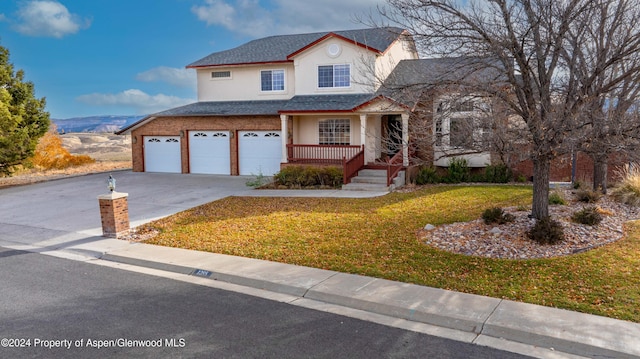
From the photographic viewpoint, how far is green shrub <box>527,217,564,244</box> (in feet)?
28.1

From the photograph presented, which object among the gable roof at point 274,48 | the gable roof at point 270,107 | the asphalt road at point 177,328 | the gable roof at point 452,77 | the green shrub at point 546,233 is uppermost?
the gable roof at point 274,48

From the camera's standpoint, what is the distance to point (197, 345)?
509 cm

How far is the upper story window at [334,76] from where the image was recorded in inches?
865

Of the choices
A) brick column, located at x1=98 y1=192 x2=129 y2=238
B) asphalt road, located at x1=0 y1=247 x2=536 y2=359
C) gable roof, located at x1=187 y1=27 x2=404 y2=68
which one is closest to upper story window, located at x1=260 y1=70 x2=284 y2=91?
gable roof, located at x1=187 y1=27 x2=404 y2=68

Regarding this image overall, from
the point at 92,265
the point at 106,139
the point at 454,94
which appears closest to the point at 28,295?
the point at 92,265

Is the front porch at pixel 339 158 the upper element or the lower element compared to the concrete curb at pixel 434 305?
upper

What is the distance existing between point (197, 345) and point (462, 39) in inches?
283

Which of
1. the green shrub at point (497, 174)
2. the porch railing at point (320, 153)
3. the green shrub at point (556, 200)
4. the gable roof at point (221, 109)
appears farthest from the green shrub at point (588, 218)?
the gable roof at point (221, 109)

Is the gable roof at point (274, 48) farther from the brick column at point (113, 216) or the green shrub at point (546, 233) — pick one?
the green shrub at point (546, 233)

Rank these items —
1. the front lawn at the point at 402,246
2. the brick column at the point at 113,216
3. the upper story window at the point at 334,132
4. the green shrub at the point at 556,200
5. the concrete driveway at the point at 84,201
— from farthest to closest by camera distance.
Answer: the upper story window at the point at 334,132, the green shrub at the point at 556,200, the concrete driveway at the point at 84,201, the brick column at the point at 113,216, the front lawn at the point at 402,246

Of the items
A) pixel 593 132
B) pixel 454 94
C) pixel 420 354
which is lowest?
pixel 420 354

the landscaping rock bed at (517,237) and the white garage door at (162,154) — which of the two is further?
the white garage door at (162,154)

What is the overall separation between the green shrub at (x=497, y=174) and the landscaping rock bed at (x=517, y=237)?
7.35 metres

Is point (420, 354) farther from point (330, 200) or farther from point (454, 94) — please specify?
point (330, 200)
